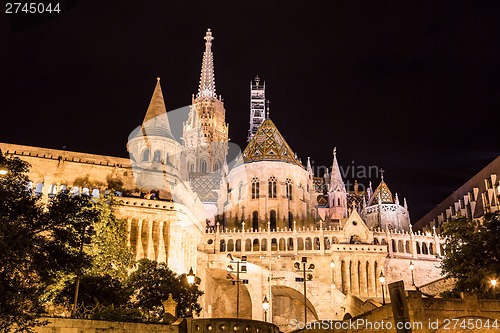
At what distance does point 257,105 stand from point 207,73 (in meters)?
12.8

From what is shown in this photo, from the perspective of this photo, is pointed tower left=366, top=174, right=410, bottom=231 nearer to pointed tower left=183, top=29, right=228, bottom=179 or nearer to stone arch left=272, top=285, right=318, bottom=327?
stone arch left=272, top=285, right=318, bottom=327

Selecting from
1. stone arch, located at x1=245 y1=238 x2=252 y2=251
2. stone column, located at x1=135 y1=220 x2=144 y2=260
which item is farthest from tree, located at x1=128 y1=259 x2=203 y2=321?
stone arch, located at x1=245 y1=238 x2=252 y2=251

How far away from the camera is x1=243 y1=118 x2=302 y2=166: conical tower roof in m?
61.1

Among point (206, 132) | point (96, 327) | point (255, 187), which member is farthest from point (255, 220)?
point (96, 327)

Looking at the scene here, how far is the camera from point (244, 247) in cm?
4938

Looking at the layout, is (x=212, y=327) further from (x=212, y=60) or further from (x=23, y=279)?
(x=212, y=60)

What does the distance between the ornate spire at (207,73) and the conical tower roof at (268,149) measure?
3448 centimetres

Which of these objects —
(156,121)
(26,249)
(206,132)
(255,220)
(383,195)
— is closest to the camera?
(26,249)

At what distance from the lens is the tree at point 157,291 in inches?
1192

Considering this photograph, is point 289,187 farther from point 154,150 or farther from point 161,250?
point 161,250

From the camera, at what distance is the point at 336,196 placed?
68125 mm

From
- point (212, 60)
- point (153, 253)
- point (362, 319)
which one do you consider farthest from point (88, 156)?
point (212, 60)

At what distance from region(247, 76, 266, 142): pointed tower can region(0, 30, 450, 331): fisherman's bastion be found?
28.6 meters

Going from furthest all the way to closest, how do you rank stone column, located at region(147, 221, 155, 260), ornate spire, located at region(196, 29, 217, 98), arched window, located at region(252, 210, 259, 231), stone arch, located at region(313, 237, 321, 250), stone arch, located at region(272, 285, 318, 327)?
ornate spire, located at region(196, 29, 217, 98)
arched window, located at region(252, 210, 259, 231)
stone arch, located at region(313, 237, 321, 250)
stone arch, located at region(272, 285, 318, 327)
stone column, located at region(147, 221, 155, 260)
